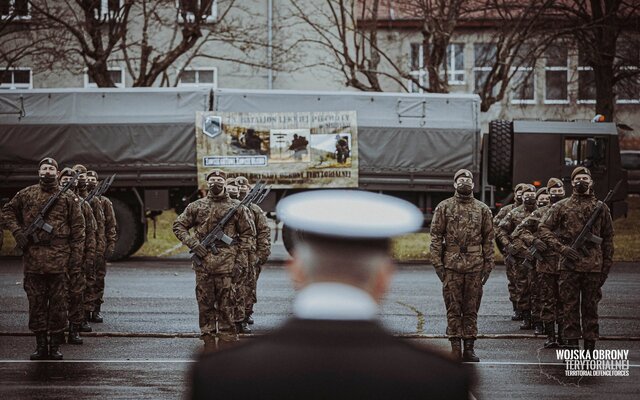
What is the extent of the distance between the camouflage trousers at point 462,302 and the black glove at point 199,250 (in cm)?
242

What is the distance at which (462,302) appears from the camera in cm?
1095

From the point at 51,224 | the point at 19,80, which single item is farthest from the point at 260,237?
the point at 19,80

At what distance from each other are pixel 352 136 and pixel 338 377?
2016 centimetres

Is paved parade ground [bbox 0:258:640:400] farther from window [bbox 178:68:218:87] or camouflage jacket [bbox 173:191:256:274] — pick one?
window [bbox 178:68:218:87]

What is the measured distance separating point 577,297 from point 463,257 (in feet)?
3.92

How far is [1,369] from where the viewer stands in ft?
33.6

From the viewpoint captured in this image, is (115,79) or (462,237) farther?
(115,79)

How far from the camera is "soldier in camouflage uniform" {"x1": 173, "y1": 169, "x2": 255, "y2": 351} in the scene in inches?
424

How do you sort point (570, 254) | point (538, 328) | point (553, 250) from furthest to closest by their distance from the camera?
1. point (538, 328)
2. point (553, 250)
3. point (570, 254)

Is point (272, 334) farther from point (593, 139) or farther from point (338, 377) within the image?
point (593, 139)

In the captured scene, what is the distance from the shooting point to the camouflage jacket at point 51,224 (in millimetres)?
10930

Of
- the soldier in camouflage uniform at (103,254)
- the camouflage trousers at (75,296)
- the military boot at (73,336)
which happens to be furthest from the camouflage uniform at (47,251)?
the soldier in camouflage uniform at (103,254)

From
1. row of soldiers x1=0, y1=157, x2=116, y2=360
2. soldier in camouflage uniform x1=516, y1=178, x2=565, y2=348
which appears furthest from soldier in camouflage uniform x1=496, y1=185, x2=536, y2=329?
row of soldiers x1=0, y1=157, x2=116, y2=360

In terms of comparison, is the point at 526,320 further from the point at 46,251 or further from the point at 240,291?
the point at 46,251
